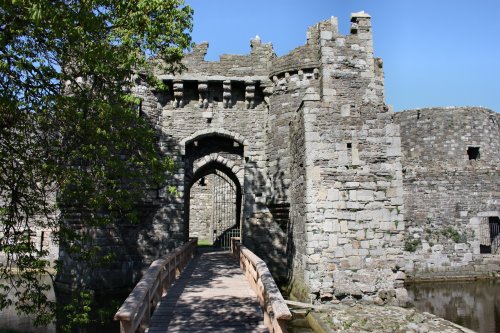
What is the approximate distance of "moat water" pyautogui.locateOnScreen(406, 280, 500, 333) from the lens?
10.2 m

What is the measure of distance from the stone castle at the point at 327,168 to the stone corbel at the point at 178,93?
33 millimetres

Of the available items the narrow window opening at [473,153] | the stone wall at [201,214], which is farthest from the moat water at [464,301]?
the stone wall at [201,214]

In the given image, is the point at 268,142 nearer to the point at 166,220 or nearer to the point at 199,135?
the point at 199,135

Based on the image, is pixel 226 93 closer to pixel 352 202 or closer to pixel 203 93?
pixel 203 93

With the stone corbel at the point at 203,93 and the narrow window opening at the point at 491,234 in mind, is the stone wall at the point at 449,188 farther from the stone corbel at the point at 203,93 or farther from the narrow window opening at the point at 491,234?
the stone corbel at the point at 203,93

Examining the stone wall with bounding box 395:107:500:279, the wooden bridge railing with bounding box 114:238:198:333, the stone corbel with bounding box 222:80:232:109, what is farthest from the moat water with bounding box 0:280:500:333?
the stone corbel with bounding box 222:80:232:109

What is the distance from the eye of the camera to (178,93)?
13.6 m

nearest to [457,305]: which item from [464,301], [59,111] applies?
[464,301]

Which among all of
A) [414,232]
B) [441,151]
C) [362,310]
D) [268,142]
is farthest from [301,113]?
[441,151]

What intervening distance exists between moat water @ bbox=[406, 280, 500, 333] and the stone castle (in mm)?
1450

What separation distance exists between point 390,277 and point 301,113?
13.9 ft

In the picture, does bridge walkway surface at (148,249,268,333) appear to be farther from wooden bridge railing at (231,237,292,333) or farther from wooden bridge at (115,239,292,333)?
wooden bridge railing at (231,237,292,333)

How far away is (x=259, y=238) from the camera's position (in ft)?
42.1

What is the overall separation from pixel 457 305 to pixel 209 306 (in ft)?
27.7
